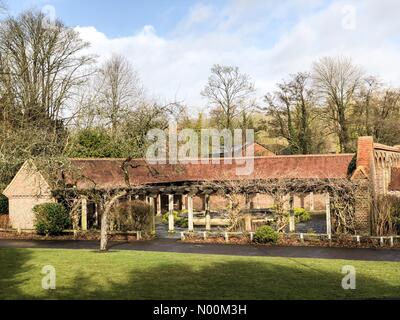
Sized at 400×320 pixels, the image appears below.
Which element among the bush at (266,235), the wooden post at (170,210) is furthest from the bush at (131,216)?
the bush at (266,235)

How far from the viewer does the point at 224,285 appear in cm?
1113

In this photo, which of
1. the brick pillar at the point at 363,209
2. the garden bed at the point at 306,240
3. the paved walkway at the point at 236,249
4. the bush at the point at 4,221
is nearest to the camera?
the paved walkway at the point at 236,249

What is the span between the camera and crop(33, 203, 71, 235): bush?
Answer: 2617cm

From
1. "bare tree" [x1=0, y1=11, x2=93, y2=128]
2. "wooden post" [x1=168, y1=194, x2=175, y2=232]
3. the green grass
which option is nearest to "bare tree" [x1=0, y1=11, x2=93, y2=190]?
"bare tree" [x1=0, y1=11, x2=93, y2=128]

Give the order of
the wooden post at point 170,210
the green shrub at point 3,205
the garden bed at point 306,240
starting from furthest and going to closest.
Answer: the green shrub at point 3,205 < the wooden post at point 170,210 < the garden bed at point 306,240

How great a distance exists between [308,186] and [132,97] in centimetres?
2941

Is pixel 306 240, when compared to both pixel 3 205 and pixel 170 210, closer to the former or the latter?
pixel 170 210

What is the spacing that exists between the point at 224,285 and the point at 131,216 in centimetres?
1531

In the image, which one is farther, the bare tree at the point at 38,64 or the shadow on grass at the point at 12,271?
the bare tree at the point at 38,64

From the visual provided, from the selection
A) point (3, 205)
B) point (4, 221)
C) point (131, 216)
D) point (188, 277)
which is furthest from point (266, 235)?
point (3, 205)

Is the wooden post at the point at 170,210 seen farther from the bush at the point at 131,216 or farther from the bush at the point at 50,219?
the bush at the point at 50,219

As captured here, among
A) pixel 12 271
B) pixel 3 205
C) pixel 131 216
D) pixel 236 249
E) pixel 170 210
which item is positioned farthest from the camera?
pixel 3 205

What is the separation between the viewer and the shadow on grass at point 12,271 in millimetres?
10211
